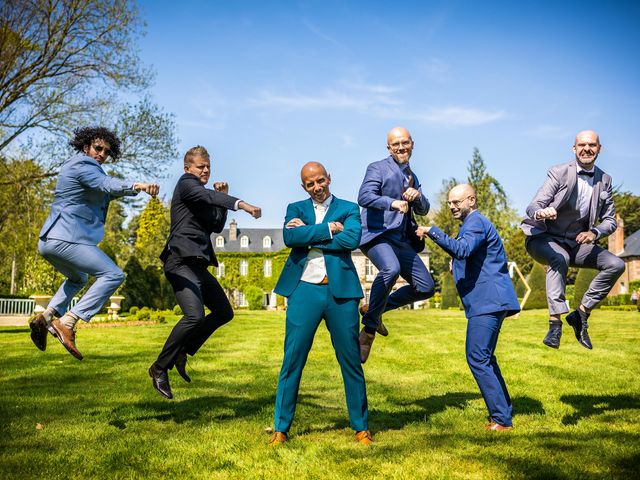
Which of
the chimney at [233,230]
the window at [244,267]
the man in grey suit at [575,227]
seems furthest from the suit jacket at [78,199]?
the chimney at [233,230]

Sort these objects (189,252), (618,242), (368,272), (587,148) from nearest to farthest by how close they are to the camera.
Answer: (189,252)
(587,148)
(618,242)
(368,272)

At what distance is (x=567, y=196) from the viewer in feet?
22.7

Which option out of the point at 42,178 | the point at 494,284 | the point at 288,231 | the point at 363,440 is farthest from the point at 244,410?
the point at 42,178

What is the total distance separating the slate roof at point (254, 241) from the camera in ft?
204

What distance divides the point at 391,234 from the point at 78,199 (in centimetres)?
339

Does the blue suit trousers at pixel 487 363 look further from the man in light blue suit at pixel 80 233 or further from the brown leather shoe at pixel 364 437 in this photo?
the man in light blue suit at pixel 80 233

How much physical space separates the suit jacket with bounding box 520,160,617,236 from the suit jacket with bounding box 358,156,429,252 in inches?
51.0

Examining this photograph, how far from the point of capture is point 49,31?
22.2 meters

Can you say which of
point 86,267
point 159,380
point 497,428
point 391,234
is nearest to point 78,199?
point 86,267

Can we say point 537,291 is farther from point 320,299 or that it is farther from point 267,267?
point 267,267

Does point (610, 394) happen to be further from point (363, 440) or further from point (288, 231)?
point (288, 231)

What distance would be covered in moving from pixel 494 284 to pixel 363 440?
2054 mm

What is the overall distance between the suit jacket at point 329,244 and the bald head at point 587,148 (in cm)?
275

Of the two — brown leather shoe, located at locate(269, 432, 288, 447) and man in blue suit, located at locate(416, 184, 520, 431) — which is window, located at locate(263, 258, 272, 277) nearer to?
man in blue suit, located at locate(416, 184, 520, 431)
